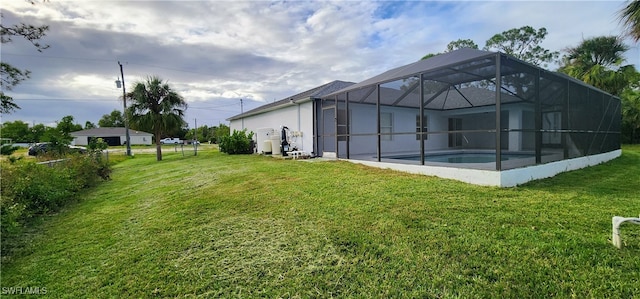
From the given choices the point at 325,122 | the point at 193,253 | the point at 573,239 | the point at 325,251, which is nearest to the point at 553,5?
the point at 325,122

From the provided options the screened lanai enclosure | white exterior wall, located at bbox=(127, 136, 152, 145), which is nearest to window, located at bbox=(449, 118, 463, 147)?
the screened lanai enclosure

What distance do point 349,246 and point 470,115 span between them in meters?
14.1

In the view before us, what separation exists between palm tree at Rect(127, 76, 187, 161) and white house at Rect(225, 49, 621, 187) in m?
4.63

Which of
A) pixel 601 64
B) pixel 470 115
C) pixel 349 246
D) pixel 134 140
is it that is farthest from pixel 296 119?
pixel 134 140

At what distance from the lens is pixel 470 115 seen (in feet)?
47.1

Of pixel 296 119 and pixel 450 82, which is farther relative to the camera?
pixel 296 119

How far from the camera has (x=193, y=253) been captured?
9.56 ft

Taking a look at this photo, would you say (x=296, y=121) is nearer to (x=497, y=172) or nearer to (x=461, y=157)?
(x=461, y=157)

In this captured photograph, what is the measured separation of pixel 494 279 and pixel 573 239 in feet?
4.32

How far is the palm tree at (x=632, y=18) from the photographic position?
573 centimetres

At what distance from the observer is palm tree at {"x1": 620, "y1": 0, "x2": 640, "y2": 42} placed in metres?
5.73

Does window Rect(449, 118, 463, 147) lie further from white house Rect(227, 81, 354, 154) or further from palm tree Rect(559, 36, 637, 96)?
palm tree Rect(559, 36, 637, 96)

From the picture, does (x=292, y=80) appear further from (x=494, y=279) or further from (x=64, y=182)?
(x=494, y=279)

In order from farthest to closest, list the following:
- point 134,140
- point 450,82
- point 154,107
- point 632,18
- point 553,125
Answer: point 134,140, point 154,107, point 450,82, point 553,125, point 632,18
